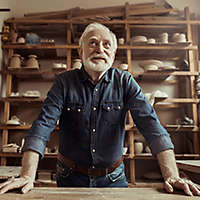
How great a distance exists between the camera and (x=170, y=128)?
9.36 ft

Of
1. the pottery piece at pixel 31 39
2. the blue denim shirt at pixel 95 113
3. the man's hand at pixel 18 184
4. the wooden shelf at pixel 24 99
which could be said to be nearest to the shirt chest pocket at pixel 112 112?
the blue denim shirt at pixel 95 113

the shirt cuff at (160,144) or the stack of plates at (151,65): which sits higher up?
the stack of plates at (151,65)

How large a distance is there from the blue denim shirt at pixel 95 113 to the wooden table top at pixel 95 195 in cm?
36

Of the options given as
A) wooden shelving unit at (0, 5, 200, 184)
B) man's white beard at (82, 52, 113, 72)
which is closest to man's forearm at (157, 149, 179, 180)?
man's white beard at (82, 52, 113, 72)

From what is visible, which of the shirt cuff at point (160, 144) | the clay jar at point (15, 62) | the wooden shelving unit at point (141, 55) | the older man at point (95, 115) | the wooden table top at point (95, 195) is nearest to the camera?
the wooden table top at point (95, 195)

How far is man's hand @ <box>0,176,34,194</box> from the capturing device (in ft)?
2.56

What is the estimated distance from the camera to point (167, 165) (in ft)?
3.09

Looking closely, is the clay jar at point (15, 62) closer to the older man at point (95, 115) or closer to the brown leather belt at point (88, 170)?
the older man at point (95, 115)

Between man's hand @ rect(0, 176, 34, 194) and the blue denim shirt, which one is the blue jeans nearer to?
the blue denim shirt

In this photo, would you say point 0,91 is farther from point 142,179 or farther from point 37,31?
point 142,179

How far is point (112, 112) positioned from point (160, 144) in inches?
13.6

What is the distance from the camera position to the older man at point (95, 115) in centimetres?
116

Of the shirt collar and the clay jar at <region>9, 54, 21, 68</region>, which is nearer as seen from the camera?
the shirt collar

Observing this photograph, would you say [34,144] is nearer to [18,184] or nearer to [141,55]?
[18,184]
